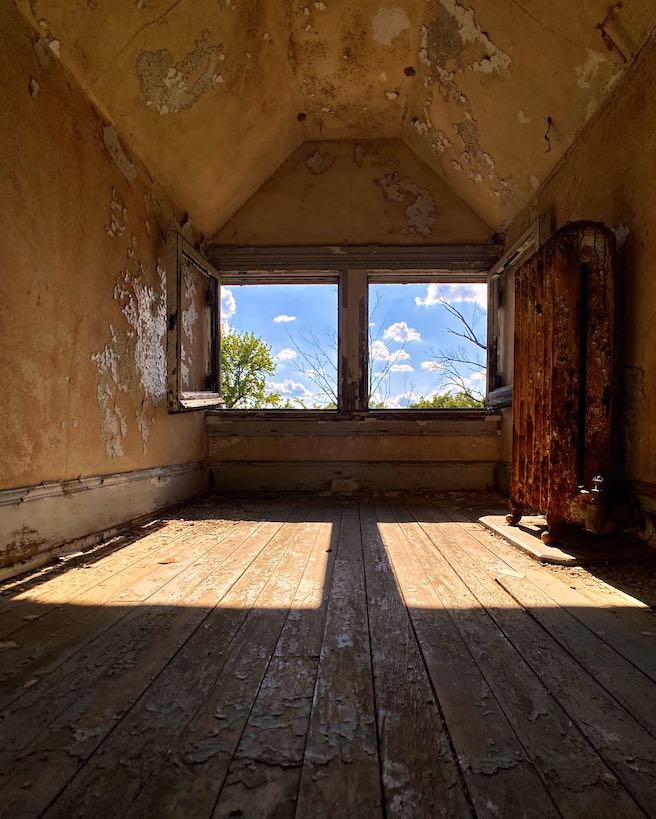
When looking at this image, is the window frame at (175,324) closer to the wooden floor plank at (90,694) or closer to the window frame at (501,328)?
the wooden floor plank at (90,694)

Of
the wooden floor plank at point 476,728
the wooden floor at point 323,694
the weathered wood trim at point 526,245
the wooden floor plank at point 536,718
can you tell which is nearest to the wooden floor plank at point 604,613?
the wooden floor at point 323,694

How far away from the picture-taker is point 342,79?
11.6ft

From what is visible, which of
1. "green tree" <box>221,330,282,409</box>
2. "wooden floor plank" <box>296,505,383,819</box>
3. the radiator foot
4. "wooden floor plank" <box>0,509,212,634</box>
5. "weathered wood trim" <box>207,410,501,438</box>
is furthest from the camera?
"green tree" <box>221,330,282,409</box>

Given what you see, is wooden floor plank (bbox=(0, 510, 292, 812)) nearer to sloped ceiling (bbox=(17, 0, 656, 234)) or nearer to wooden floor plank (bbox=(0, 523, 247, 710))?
wooden floor plank (bbox=(0, 523, 247, 710))

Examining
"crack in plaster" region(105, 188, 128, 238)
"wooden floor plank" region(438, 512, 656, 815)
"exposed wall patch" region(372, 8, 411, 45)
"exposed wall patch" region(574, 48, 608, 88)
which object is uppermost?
"exposed wall patch" region(372, 8, 411, 45)

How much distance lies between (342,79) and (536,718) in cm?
414

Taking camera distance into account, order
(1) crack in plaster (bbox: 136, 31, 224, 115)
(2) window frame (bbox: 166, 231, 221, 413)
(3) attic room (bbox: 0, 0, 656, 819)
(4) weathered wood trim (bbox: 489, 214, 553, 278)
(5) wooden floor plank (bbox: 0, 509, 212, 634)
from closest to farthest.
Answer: (3) attic room (bbox: 0, 0, 656, 819) < (5) wooden floor plank (bbox: 0, 509, 212, 634) < (1) crack in plaster (bbox: 136, 31, 224, 115) < (4) weathered wood trim (bbox: 489, 214, 553, 278) < (2) window frame (bbox: 166, 231, 221, 413)

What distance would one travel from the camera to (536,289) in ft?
7.79

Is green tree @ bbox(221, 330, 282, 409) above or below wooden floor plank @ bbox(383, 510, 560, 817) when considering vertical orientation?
above

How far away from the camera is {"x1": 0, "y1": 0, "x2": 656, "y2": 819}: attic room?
85 centimetres

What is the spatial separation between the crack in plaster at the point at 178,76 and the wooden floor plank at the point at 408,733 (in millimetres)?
2906

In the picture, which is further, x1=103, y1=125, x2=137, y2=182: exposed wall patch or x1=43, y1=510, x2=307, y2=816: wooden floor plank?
x1=103, y1=125, x2=137, y2=182: exposed wall patch

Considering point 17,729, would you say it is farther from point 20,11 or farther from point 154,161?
point 154,161

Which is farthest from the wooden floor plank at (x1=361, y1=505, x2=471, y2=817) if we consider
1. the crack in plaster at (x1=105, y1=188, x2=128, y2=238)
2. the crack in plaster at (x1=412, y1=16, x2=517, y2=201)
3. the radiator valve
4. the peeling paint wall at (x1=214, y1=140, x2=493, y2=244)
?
the peeling paint wall at (x1=214, y1=140, x2=493, y2=244)
